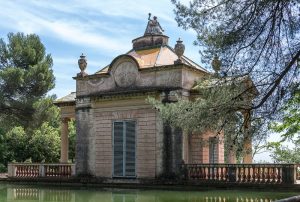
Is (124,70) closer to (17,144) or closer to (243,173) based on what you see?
(243,173)

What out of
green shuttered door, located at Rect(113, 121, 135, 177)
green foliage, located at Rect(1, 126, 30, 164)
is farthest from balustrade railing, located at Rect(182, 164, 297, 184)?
green foliage, located at Rect(1, 126, 30, 164)

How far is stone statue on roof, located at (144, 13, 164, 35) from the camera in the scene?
23.8 meters

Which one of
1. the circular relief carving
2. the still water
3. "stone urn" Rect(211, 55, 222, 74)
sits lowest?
the still water

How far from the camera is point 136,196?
16.8 meters

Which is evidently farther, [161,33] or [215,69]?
[161,33]

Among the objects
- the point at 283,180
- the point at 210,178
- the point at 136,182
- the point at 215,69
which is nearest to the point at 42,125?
the point at 136,182

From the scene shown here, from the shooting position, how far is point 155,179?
65.4 ft

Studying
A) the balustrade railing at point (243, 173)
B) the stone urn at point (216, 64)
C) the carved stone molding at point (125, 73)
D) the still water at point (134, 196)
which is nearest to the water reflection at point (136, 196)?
the still water at point (134, 196)

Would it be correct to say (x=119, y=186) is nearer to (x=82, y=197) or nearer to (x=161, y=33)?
(x=82, y=197)

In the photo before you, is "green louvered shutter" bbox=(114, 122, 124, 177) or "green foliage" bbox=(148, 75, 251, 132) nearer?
"green foliage" bbox=(148, 75, 251, 132)

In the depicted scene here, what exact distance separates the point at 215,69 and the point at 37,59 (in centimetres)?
2720

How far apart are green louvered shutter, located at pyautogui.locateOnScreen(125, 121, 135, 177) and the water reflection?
1.54 m

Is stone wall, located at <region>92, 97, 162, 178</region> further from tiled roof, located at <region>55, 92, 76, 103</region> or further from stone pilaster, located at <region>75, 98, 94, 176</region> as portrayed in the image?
tiled roof, located at <region>55, 92, 76, 103</region>

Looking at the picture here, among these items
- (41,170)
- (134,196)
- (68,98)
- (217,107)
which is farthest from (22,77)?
(217,107)
